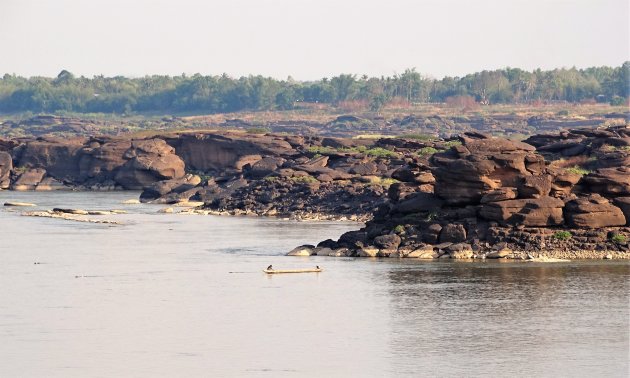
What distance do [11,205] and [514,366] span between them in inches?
3516

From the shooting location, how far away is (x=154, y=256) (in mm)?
83188

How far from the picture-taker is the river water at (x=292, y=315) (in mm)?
48875

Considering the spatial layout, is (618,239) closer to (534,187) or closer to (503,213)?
(534,187)

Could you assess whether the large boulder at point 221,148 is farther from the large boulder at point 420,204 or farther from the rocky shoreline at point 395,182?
the large boulder at point 420,204

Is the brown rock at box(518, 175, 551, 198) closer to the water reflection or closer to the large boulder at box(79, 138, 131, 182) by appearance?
the water reflection

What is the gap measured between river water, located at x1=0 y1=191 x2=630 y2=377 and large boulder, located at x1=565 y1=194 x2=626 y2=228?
3.25 meters

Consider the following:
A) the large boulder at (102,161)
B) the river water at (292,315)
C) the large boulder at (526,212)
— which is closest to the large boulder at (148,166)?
the large boulder at (102,161)

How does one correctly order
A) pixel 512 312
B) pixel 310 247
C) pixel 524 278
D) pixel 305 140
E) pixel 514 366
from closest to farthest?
pixel 514 366, pixel 512 312, pixel 524 278, pixel 310 247, pixel 305 140

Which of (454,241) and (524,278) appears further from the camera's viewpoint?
(454,241)

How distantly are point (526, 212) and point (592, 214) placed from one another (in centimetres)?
381

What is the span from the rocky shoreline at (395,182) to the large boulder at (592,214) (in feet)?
0.25

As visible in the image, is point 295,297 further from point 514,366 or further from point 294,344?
point 514,366

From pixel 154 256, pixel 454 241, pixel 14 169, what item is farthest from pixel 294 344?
pixel 14 169

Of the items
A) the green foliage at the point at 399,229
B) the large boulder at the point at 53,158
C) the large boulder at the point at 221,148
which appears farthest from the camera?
the large boulder at the point at 53,158
